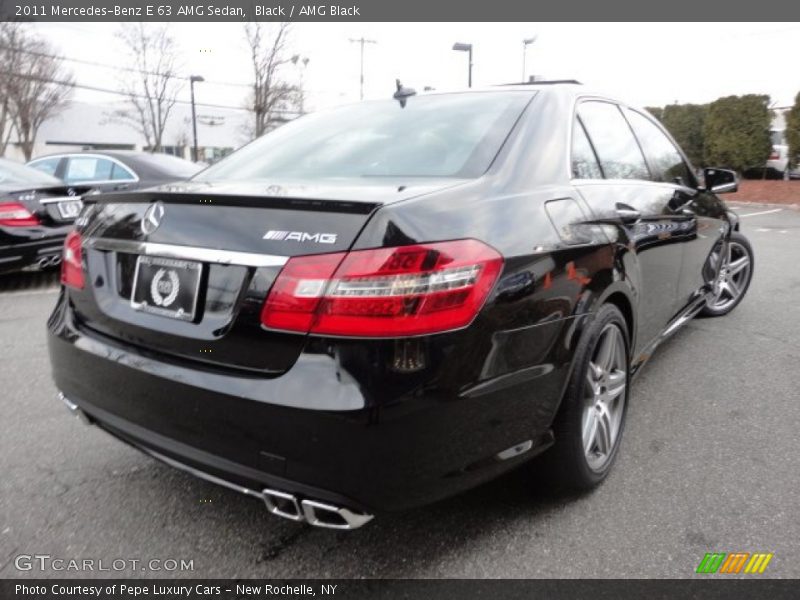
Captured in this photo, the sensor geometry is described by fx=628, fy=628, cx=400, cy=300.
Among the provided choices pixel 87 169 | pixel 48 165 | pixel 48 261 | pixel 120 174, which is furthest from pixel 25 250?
pixel 48 165

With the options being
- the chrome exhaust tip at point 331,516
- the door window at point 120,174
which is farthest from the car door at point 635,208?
the door window at point 120,174

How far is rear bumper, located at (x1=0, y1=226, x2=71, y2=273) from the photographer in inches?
225

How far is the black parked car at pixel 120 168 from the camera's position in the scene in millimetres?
7504

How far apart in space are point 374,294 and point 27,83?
3627cm

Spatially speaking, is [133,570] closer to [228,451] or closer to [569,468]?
[228,451]

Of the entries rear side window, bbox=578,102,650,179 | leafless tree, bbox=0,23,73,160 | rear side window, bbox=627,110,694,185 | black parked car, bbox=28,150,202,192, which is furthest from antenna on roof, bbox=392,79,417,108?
leafless tree, bbox=0,23,73,160

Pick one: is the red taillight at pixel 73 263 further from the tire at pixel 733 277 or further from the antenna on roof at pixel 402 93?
the tire at pixel 733 277

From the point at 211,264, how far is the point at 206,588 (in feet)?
3.29

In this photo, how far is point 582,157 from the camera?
258 cm

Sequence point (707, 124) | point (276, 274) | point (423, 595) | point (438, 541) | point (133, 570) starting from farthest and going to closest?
1. point (707, 124)
2. point (438, 541)
3. point (133, 570)
4. point (423, 595)
5. point (276, 274)

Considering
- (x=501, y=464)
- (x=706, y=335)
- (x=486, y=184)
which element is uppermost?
(x=486, y=184)

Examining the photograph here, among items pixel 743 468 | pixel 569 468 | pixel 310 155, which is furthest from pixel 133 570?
pixel 743 468

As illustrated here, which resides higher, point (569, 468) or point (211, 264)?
point (211, 264)

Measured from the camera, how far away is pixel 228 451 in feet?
5.75
